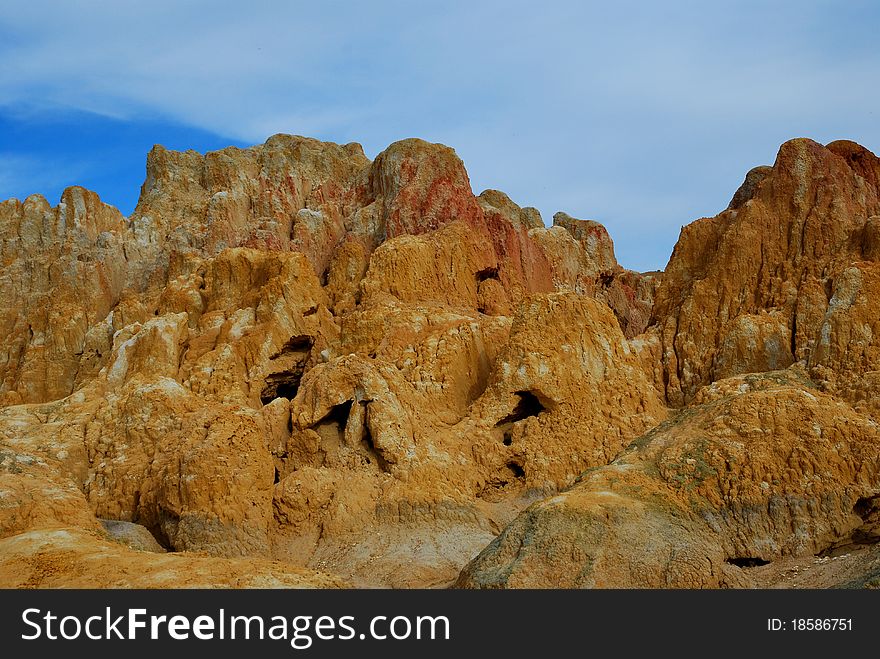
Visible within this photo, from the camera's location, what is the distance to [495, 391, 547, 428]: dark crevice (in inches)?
1711

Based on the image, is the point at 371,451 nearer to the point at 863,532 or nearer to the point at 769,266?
the point at 863,532

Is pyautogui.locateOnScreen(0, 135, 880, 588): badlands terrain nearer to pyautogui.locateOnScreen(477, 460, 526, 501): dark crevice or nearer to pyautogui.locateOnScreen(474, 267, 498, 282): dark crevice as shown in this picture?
pyautogui.locateOnScreen(477, 460, 526, 501): dark crevice

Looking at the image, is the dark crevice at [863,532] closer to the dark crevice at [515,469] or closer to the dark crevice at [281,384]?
the dark crevice at [515,469]

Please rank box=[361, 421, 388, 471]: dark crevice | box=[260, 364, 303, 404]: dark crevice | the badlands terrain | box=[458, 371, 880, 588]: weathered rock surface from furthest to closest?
box=[260, 364, 303, 404]: dark crevice < box=[361, 421, 388, 471]: dark crevice < the badlands terrain < box=[458, 371, 880, 588]: weathered rock surface

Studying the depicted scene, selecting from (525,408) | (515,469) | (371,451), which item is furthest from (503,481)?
(371,451)

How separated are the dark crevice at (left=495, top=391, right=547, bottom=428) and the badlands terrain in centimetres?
11

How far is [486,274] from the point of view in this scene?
58.1 m

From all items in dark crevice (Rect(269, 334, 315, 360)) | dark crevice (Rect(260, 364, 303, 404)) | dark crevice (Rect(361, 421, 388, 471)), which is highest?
dark crevice (Rect(269, 334, 315, 360))

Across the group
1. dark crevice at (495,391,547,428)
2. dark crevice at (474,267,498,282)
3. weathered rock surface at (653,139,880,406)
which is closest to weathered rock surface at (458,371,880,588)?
dark crevice at (495,391,547,428)

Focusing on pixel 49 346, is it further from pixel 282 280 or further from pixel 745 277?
pixel 745 277

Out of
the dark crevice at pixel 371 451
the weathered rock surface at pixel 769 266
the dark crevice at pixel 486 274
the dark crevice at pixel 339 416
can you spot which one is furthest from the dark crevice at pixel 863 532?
the dark crevice at pixel 486 274

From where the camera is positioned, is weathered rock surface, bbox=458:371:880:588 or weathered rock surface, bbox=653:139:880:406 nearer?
weathered rock surface, bbox=458:371:880:588

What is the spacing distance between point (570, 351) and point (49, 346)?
3185 centimetres

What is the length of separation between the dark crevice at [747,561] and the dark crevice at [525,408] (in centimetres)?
1416
